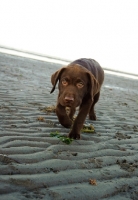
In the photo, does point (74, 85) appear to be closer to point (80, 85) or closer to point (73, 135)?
point (80, 85)

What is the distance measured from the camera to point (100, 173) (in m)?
3.69

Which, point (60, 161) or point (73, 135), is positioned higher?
point (60, 161)

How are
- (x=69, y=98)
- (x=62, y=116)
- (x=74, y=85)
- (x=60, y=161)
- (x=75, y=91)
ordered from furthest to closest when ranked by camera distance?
(x=62, y=116) < (x=74, y=85) < (x=75, y=91) < (x=69, y=98) < (x=60, y=161)

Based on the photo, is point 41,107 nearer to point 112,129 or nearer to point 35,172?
point 112,129

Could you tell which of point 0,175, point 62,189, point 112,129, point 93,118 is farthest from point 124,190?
point 93,118

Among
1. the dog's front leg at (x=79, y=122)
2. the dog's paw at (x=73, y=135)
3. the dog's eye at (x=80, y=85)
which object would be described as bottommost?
the dog's paw at (x=73, y=135)

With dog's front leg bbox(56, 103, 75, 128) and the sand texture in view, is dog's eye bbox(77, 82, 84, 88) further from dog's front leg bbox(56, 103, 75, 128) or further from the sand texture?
the sand texture

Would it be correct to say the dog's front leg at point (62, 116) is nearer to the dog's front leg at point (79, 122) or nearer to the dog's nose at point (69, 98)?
the dog's front leg at point (79, 122)

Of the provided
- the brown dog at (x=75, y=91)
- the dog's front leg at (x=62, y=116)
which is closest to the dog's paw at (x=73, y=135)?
the brown dog at (x=75, y=91)

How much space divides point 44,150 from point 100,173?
926 millimetres

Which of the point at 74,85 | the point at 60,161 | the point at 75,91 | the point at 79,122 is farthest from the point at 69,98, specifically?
the point at 60,161

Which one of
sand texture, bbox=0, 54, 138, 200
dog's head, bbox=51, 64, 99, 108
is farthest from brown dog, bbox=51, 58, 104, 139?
sand texture, bbox=0, 54, 138, 200

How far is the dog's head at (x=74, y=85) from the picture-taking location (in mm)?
4527

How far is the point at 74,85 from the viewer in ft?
15.6
